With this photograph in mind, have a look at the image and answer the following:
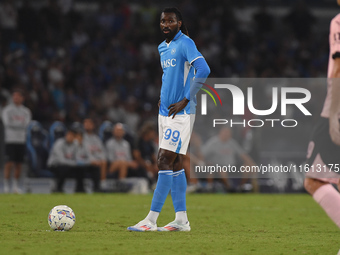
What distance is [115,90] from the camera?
19016 mm

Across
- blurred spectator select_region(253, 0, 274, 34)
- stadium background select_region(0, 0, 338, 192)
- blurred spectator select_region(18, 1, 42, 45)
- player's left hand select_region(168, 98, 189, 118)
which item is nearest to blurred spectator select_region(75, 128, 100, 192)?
stadium background select_region(0, 0, 338, 192)

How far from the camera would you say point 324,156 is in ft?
16.9

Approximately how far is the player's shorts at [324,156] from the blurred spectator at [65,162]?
11.0 meters

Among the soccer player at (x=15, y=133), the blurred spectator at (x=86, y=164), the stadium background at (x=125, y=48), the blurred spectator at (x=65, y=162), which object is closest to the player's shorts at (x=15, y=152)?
the soccer player at (x=15, y=133)

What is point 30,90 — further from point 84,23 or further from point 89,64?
point 84,23

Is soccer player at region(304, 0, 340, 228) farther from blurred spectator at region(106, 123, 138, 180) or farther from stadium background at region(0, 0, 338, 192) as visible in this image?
stadium background at region(0, 0, 338, 192)

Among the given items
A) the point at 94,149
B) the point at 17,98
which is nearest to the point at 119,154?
the point at 94,149

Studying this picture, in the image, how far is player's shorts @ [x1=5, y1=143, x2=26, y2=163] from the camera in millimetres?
14734

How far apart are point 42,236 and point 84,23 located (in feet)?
52.4

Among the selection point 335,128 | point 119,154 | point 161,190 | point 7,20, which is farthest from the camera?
point 7,20

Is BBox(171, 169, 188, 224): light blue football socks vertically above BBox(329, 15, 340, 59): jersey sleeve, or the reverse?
BBox(329, 15, 340, 59): jersey sleeve

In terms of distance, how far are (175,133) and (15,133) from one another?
866 cm

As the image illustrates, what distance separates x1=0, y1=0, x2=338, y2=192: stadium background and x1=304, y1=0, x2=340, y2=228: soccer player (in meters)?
11.9

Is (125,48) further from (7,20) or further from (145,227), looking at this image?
(145,227)
